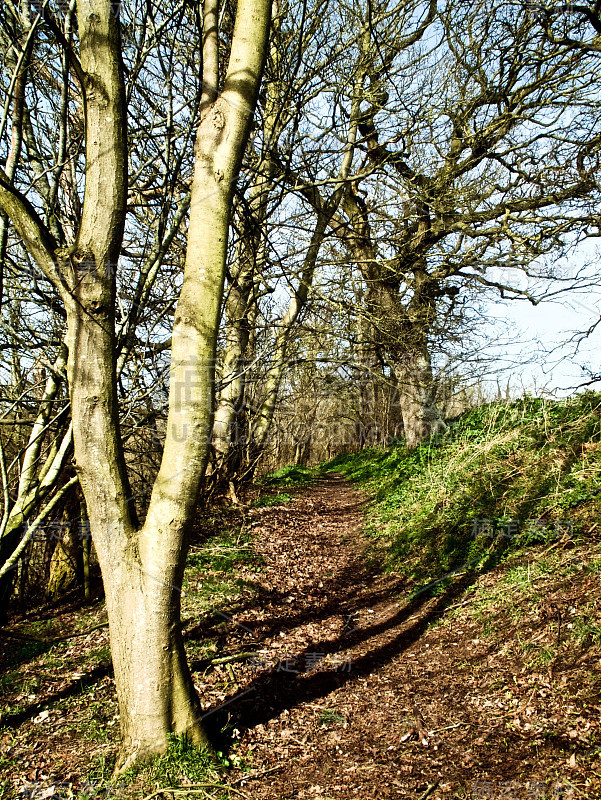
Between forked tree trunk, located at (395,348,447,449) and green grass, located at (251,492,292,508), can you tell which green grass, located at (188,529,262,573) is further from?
forked tree trunk, located at (395,348,447,449)

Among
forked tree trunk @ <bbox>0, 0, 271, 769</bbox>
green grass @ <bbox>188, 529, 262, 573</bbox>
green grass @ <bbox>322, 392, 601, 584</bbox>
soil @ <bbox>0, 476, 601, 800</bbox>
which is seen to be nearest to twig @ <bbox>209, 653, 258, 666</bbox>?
soil @ <bbox>0, 476, 601, 800</bbox>

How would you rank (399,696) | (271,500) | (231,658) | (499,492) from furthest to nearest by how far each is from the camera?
(271,500)
(499,492)
(231,658)
(399,696)

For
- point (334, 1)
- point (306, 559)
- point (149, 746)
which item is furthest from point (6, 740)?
point (334, 1)

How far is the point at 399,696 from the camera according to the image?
3.72 meters

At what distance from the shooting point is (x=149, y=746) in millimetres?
2791

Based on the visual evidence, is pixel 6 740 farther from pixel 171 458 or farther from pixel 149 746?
pixel 171 458

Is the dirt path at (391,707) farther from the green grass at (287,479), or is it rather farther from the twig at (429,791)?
the green grass at (287,479)

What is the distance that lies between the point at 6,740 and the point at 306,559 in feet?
14.2

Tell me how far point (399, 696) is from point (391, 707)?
0.48 ft

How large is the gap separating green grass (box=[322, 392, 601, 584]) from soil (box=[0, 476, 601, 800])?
0.40 m

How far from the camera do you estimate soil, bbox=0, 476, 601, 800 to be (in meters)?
2.75

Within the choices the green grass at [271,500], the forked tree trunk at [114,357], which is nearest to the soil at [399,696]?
the forked tree trunk at [114,357]

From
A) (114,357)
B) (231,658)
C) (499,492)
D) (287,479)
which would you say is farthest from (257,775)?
(287,479)

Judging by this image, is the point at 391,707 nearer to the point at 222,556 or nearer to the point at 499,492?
the point at 499,492
